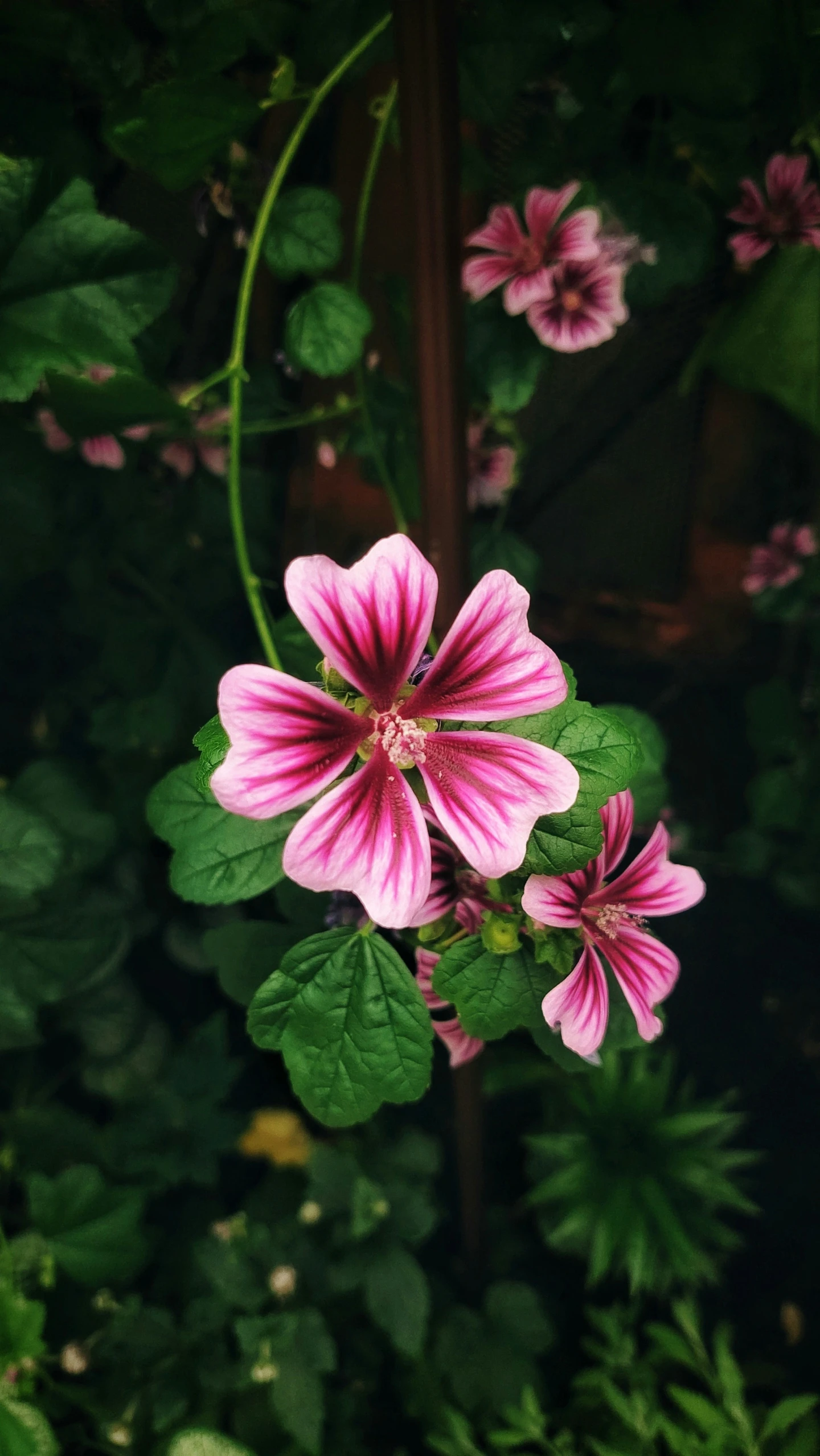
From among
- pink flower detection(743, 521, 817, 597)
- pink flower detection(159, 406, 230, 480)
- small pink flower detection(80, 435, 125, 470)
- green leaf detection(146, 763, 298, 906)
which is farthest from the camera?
pink flower detection(743, 521, 817, 597)

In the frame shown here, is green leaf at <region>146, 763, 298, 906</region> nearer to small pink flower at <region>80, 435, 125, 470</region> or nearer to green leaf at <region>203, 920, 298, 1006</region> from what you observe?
green leaf at <region>203, 920, 298, 1006</region>

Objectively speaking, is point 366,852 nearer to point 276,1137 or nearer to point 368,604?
point 368,604

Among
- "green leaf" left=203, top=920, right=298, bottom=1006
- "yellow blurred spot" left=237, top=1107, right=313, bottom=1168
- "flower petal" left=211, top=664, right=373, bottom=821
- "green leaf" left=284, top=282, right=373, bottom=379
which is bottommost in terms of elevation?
"yellow blurred spot" left=237, top=1107, right=313, bottom=1168

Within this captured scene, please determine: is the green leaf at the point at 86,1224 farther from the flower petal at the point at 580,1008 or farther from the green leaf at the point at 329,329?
the green leaf at the point at 329,329

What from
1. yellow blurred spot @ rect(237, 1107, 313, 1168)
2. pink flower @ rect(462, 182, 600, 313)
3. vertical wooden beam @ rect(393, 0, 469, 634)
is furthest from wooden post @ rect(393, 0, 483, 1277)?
yellow blurred spot @ rect(237, 1107, 313, 1168)

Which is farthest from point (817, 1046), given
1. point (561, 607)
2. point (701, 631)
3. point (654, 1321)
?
point (561, 607)

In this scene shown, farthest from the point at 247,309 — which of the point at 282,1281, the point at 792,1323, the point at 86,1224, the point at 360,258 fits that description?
the point at 792,1323
